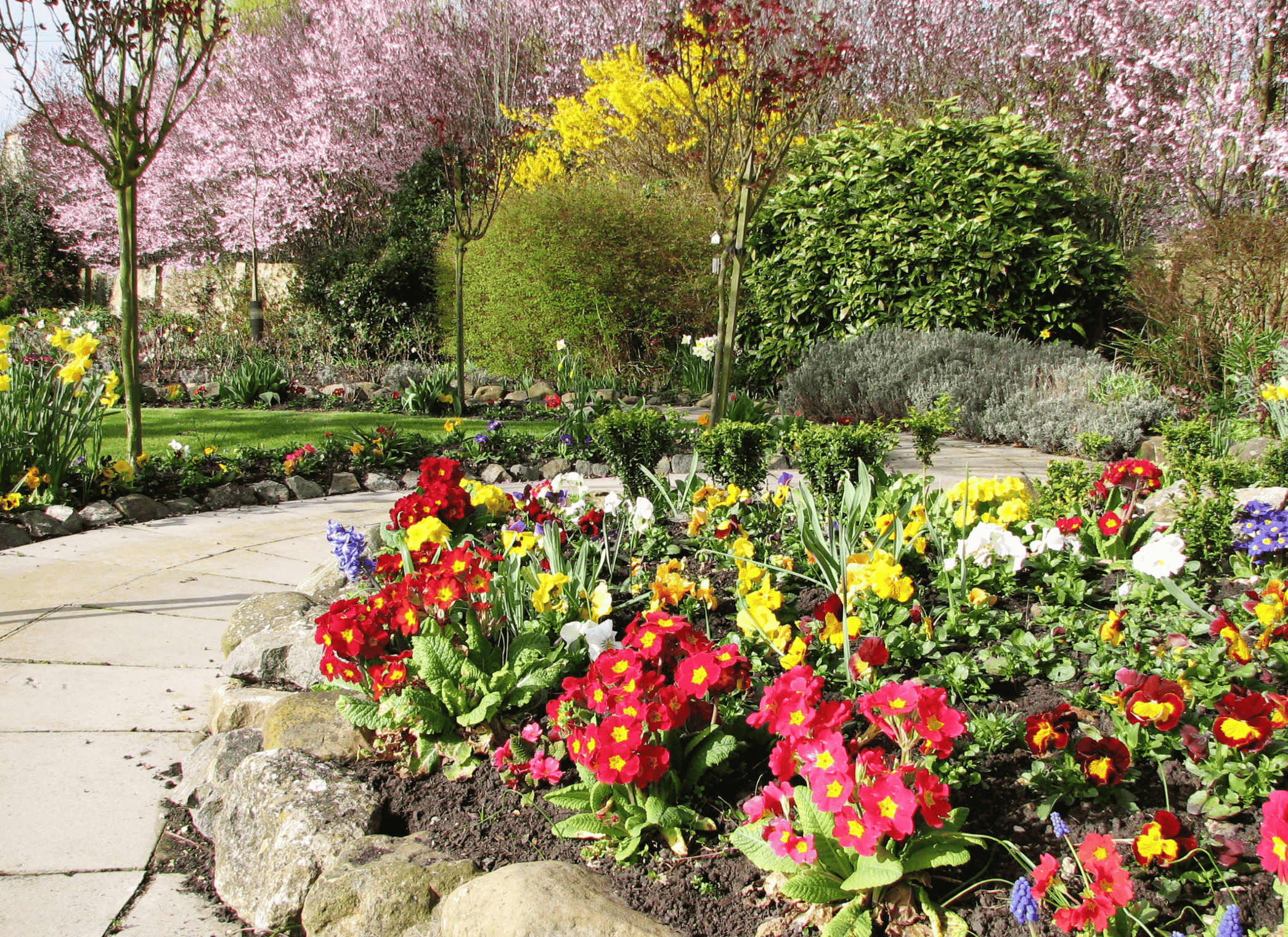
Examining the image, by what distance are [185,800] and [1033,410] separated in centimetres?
561

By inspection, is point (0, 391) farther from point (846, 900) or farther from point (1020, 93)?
point (1020, 93)

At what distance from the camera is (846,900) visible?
142 centimetres

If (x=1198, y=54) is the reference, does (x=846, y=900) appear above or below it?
below

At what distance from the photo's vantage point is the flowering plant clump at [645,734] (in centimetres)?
159

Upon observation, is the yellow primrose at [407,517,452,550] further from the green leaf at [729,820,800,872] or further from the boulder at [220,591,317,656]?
the green leaf at [729,820,800,872]

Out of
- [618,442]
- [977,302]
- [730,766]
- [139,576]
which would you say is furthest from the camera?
[977,302]

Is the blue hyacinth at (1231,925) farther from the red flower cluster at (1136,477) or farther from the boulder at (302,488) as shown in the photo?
the boulder at (302,488)

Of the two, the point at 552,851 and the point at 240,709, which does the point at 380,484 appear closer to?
the point at 240,709

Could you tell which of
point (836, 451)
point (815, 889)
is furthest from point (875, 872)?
point (836, 451)

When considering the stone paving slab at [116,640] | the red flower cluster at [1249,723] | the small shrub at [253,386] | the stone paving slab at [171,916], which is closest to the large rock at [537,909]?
the stone paving slab at [171,916]

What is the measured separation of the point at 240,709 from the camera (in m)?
2.33

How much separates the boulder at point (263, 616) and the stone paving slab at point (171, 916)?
3.55 feet

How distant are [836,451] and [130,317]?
3.90 metres

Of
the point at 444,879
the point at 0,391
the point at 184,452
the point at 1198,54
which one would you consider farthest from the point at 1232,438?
the point at 1198,54
